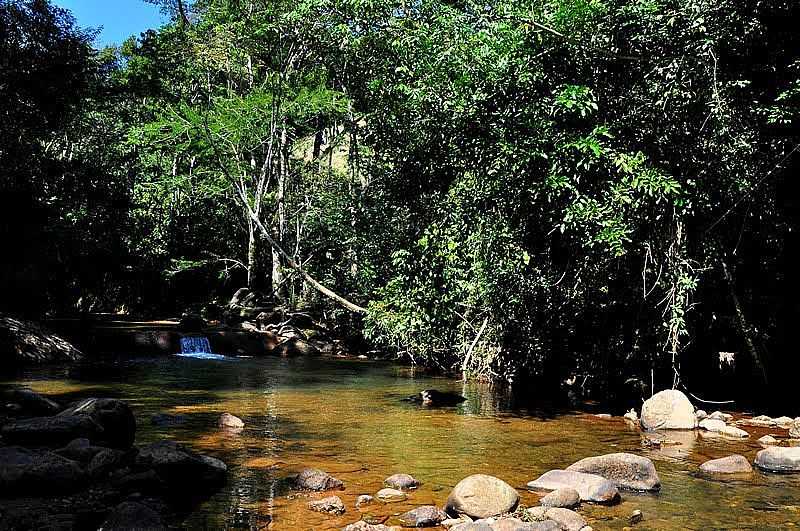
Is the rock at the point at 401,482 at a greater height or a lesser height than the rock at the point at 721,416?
lesser

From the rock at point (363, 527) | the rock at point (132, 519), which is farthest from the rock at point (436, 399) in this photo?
the rock at point (132, 519)

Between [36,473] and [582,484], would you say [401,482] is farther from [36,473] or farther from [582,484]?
[36,473]

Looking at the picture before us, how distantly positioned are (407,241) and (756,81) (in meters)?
6.26

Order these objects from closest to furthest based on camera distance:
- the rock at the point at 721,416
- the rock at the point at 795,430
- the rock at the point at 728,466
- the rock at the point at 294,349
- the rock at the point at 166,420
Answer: the rock at the point at 728,466, the rock at the point at 795,430, the rock at the point at 166,420, the rock at the point at 721,416, the rock at the point at 294,349

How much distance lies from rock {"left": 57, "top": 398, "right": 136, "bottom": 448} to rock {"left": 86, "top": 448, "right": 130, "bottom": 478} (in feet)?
3.31

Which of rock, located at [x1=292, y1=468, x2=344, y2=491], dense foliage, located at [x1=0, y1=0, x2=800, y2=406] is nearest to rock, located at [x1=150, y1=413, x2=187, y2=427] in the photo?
rock, located at [x1=292, y1=468, x2=344, y2=491]

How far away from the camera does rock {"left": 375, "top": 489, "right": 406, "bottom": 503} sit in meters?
6.02

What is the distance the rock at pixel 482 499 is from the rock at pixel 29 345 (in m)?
12.8

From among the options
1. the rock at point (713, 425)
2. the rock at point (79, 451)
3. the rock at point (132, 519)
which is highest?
the rock at point (79, 451)

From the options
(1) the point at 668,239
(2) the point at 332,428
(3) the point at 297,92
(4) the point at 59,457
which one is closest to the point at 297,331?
(3) the point at 297,92

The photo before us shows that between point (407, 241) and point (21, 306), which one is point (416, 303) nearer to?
point (407, 241)

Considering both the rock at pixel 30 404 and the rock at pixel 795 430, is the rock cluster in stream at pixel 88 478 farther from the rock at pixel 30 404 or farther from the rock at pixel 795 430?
the rock at pixel 795 430

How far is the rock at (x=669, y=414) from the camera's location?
9430 millimetres

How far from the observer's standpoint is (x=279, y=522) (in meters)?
5.39
